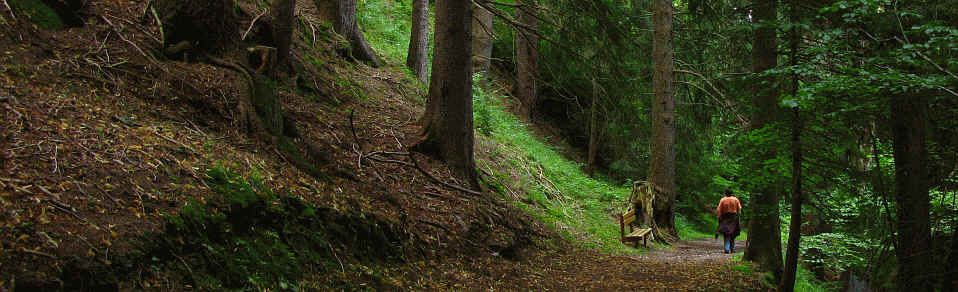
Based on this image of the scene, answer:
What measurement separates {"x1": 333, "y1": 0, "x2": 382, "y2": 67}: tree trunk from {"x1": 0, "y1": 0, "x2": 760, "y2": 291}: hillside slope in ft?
5.35

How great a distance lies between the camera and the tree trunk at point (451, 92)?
8477 millimetres

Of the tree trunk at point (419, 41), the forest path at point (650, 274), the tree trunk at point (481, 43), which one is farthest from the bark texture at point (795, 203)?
the tree trunk at point (481, 43)

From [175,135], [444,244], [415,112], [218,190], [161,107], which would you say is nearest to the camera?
[218,190]

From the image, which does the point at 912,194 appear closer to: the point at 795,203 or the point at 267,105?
the point at 795,203

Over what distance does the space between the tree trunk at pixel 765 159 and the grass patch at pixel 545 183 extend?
2.51 metres

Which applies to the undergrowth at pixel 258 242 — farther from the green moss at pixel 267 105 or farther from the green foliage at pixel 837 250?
the green foliage at pixel 837 250

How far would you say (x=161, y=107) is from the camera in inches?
205

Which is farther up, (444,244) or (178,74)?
(178,74)

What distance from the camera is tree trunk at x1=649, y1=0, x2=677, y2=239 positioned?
1451 cm

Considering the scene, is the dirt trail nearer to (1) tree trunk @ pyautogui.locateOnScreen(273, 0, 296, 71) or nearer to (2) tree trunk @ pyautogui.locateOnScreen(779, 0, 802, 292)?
(2) tree trunk @ pyautogui.locateOnScreen(779, 0, 802, 292)

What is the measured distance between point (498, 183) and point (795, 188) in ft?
16.9

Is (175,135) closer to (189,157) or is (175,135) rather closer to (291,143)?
(189,157)

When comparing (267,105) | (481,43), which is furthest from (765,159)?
(481,43)

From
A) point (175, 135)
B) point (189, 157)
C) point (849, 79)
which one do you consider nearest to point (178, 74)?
point (175, 135)
